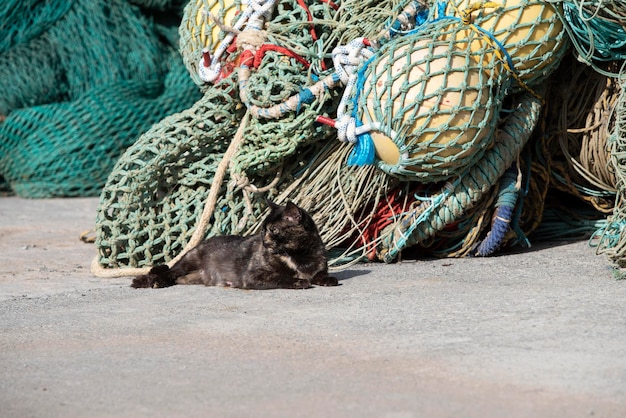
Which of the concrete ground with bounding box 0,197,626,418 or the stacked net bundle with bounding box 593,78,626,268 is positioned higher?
the stacked net bundle with bounding box 593,78,626,268

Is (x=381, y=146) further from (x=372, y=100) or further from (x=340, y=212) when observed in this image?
(x=340, y=212)

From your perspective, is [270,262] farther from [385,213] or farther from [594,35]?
[594,35]

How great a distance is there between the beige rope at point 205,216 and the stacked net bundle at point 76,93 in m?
3.64

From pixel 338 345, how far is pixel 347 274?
167 cm

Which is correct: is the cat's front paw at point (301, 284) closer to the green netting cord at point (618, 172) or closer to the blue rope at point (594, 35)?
the green netting cord at point (618, 172)

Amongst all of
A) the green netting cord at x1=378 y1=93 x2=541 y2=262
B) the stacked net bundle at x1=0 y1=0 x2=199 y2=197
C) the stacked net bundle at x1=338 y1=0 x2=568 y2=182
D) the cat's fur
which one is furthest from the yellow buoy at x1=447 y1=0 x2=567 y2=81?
the stacked net bundle at x1=0 y1=0 x2=199 y2=197

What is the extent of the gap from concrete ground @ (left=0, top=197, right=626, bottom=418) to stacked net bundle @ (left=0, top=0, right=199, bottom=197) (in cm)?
387

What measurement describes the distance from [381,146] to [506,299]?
1.24m

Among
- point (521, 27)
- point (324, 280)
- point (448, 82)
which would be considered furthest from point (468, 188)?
point (324, 280)

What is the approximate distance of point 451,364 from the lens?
334cm

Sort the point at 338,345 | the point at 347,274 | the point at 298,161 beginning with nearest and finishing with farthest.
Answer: the point at 338,345 → the point at 347,274 → the point at 298,161

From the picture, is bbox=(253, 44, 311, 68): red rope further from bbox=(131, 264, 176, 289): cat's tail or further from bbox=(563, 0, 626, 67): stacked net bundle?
bbox=(563, 0, 626, 67): stacked net bundle

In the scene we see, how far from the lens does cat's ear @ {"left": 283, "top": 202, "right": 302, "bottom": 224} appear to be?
16.8ft

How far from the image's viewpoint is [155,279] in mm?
5172
